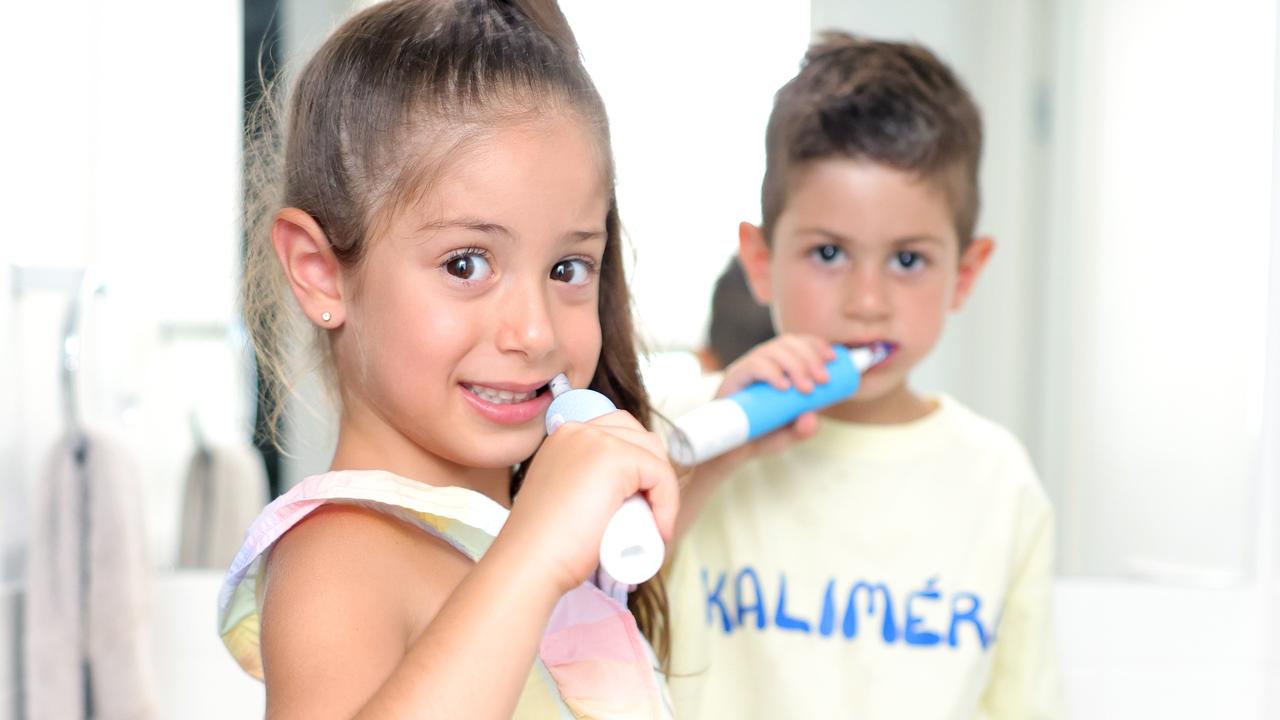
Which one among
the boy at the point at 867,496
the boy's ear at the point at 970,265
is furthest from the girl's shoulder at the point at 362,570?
the boy's ear at the point at 970,265

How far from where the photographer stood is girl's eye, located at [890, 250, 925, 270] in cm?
93

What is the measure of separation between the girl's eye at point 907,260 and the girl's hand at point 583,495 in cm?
47

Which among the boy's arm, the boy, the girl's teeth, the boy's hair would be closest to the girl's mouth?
the girl's teeth

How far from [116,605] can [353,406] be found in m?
0.53

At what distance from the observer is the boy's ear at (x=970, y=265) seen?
3.25 feet

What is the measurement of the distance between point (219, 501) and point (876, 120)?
25.8 inches

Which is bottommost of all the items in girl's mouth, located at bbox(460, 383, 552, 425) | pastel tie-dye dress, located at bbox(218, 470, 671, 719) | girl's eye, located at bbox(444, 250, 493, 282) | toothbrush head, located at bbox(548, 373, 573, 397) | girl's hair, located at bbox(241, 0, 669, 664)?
pastel tie-dye dress, located at bbox(218, 470, 671, 719)

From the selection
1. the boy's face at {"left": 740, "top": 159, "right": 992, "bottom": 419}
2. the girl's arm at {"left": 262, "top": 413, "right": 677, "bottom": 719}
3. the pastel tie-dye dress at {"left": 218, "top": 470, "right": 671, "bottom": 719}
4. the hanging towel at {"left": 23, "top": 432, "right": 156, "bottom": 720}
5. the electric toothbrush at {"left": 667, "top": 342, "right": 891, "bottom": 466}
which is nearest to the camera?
the girl's arm at {"left": 262, "top": 413, "right": 677, "bottom": 719}

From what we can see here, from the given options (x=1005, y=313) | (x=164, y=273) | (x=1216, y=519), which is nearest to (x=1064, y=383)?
(x=1005, y=313)

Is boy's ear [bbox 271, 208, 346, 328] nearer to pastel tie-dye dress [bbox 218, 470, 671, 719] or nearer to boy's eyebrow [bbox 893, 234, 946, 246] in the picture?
pastel tie-dye dress [bbox 218, 470, 671, 719]

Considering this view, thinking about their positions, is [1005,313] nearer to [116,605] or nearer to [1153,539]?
[1153,539]

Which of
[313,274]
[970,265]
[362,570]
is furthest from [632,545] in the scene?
[970,265]

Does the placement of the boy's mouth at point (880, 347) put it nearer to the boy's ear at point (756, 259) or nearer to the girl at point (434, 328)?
the boy's ear at point (756, 259)

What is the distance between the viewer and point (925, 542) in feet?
3.15
